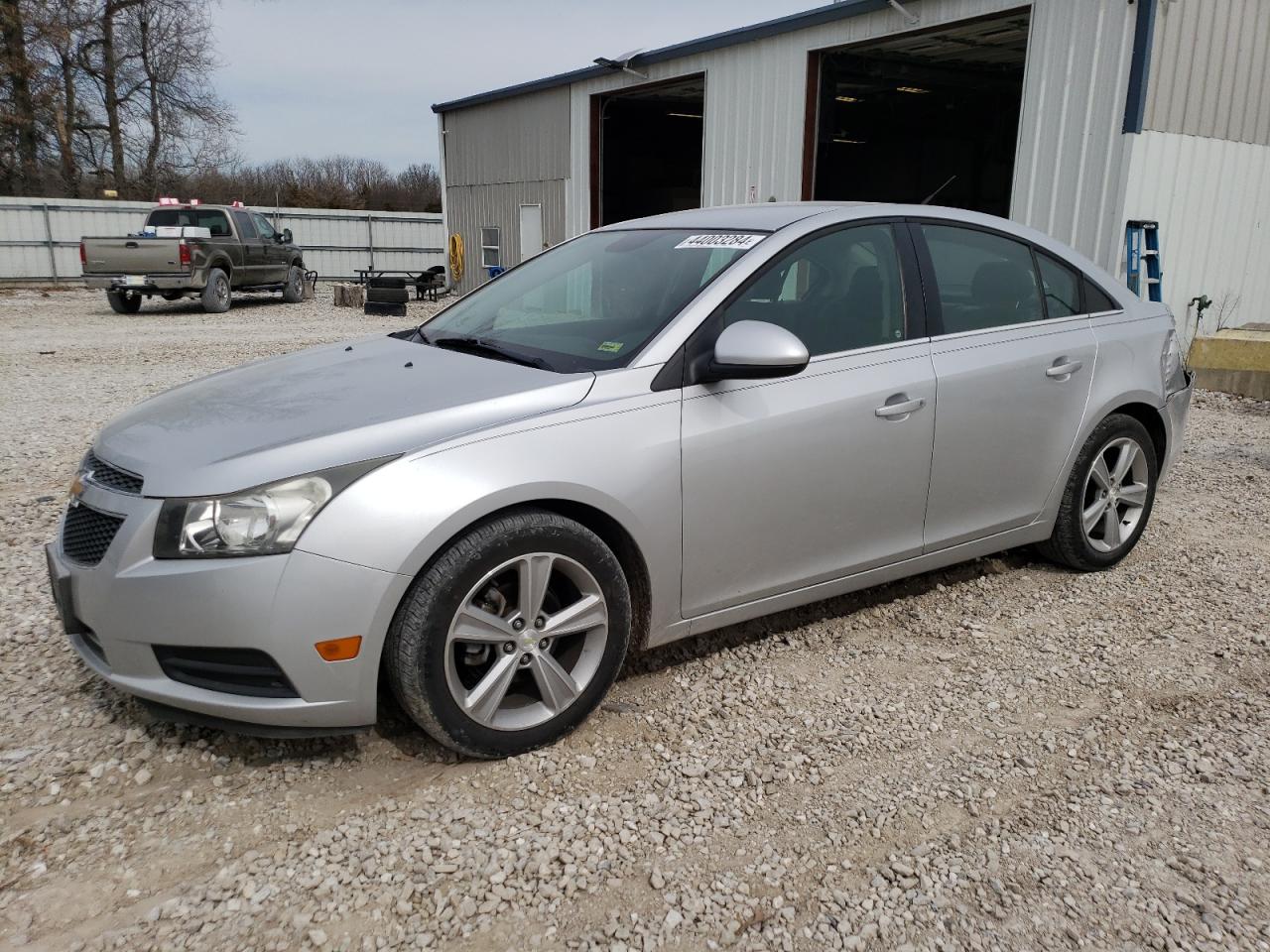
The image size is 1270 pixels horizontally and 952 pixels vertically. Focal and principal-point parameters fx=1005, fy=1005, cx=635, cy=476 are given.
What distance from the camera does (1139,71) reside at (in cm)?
1017

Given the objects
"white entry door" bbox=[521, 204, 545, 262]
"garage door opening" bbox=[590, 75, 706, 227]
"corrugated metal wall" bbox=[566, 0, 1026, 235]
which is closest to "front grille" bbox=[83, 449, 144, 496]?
"corrugated metal wall" bbox=[566, 0, 1026, 235]

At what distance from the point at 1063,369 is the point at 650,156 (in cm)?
2476

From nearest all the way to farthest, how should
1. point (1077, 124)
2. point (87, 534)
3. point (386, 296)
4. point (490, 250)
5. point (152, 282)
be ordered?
point (87, 534), point (1077, 124), point (152, 282), point (386, 296), point (490, 250)

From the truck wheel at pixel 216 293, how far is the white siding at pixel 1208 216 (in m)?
15.3

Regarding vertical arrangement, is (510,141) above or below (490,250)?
above

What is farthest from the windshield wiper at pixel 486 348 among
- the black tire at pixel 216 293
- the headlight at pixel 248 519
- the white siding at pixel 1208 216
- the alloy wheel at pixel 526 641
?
the black tire at pixel 216 293

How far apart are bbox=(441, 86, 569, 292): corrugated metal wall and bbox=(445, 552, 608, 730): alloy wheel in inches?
659

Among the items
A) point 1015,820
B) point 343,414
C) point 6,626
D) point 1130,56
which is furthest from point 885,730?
point 1130,56

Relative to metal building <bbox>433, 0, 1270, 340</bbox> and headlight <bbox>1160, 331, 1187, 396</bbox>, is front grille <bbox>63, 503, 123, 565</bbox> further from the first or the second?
metal building <bbox>433, 0, 1270, 340</bbox>

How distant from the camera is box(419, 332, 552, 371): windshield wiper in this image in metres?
3.36

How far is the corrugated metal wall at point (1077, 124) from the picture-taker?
10367mm

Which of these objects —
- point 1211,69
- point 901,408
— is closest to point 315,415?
point 901,408

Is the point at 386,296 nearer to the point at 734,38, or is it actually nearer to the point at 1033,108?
the point at 734,38

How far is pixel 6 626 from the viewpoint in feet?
13.0
